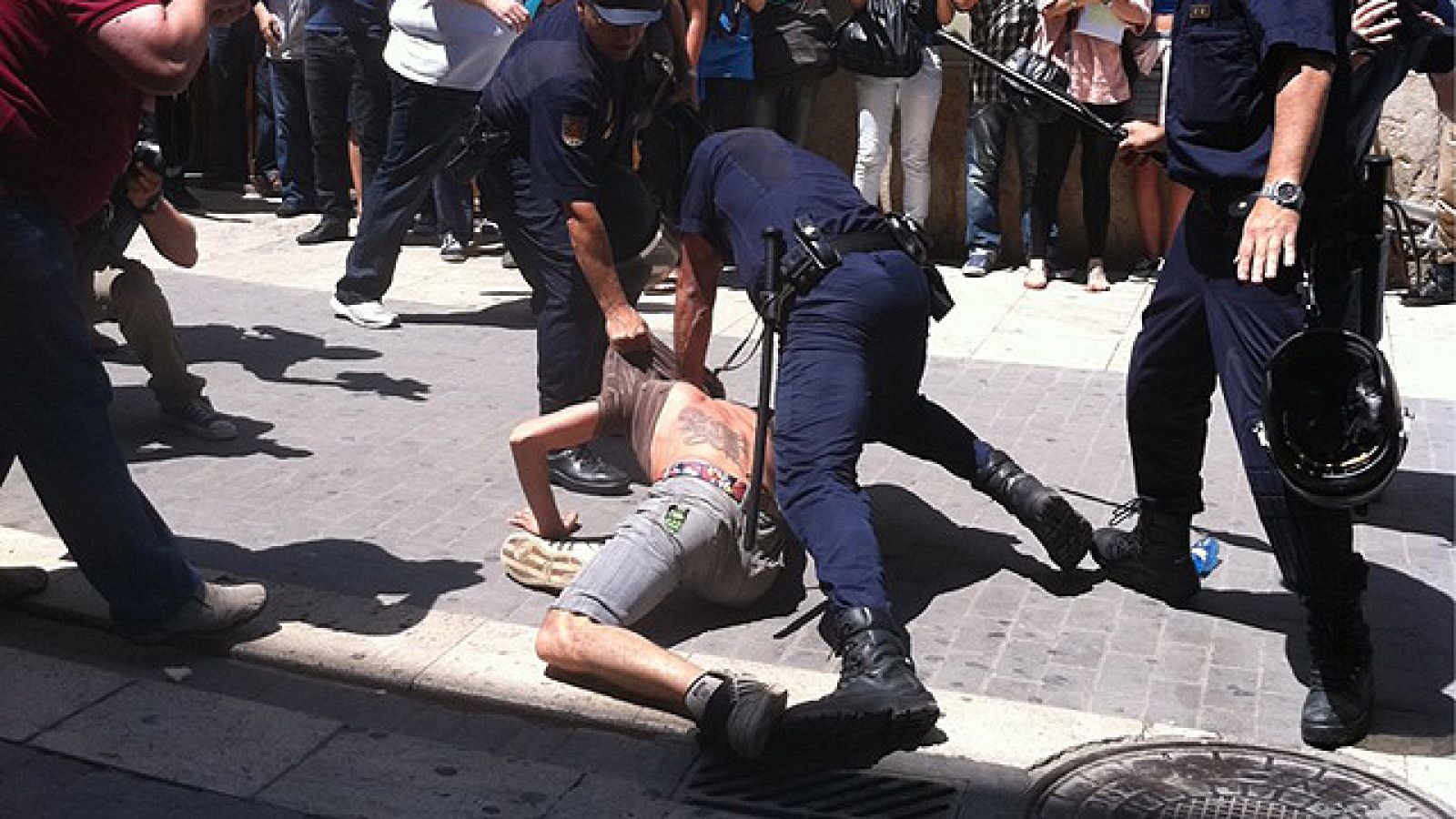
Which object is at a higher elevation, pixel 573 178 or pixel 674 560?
pixel 573 178

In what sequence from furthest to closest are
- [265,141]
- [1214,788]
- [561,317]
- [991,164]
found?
[265,141]
[991,164]
[561,317]
[1214,788]

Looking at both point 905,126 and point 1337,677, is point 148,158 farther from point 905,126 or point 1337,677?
point 905,126

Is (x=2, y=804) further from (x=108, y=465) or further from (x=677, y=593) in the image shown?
(x=677, y=593)

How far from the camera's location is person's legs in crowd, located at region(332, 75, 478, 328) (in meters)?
8.84

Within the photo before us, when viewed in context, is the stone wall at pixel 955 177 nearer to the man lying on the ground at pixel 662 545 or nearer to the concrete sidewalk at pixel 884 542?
the concrete sidewalk at pixel 884 542

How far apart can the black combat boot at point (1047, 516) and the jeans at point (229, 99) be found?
25.8 feet

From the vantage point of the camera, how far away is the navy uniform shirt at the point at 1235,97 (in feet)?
15.4

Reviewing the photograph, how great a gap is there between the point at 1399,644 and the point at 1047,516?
3.27 feet

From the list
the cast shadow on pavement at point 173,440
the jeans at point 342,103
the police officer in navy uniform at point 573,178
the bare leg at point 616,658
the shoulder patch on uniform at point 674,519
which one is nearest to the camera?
the bare leg at point 616,658

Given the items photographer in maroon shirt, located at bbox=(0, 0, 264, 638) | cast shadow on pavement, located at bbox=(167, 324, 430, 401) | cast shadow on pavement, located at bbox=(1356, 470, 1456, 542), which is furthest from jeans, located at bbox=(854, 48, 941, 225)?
photographer in maroon shirt, located at bbox=(0, 0, 264, 638)

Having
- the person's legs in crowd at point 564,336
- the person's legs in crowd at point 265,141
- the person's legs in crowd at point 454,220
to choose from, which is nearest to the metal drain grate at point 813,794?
the person's legs in crowd at point 564,336

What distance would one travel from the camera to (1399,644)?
17.1ft

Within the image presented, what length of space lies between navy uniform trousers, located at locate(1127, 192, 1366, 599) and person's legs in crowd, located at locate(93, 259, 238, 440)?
3.34 metres

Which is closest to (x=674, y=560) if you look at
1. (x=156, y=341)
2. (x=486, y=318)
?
A: (x=156, y=341)
